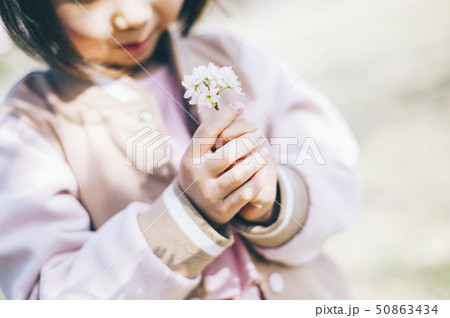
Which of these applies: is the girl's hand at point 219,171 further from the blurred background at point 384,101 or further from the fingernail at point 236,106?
the blurred background at point 384,101

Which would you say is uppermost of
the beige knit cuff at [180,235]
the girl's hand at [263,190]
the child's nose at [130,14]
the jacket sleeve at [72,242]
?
the child's nose at [130,14]

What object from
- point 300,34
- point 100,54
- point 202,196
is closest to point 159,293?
point 202,196

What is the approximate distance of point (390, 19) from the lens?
0.65 meters

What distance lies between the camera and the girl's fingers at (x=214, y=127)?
0.42m

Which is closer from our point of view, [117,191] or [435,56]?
[117,191]

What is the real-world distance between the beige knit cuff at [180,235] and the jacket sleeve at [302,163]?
49 millimetres

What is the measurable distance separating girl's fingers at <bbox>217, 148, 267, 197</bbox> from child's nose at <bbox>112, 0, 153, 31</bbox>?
177 mm

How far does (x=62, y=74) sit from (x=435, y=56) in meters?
0.52

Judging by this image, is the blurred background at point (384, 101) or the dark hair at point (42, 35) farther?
the blurred background at point (384, 101)

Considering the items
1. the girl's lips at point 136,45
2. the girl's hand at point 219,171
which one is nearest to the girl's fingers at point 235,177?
the girl's hand at point 219,171

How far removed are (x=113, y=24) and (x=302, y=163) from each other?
0.84 ft

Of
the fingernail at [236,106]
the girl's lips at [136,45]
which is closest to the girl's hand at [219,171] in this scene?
the fingernail at [236,106]

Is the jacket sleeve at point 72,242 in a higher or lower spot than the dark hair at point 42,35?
lower
